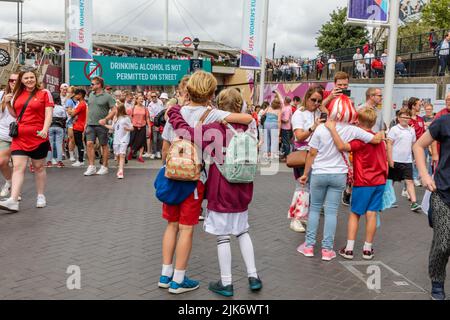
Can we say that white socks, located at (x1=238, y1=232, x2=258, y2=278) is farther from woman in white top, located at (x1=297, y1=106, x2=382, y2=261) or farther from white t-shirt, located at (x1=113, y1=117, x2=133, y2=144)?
white t-shirt, located at (x1=113, y1=117, x2=133, y2=144)

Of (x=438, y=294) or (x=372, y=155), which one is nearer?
(x=438, y=294)

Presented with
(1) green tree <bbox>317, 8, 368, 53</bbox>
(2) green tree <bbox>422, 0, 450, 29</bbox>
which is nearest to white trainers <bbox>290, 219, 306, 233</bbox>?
(2) green tree <bbox>422, 0, 450, 29</bbox>

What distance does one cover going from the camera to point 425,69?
1858cm

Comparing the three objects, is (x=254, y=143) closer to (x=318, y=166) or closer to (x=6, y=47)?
(x=318, y=166)

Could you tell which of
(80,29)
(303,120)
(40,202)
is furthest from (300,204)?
(80,29)

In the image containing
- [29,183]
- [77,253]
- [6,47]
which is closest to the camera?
[77,253]

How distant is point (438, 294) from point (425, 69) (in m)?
16.1

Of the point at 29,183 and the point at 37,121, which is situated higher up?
the point at 37,121

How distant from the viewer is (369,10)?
11.4 meters

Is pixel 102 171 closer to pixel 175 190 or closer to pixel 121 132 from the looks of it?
pixel 121 132

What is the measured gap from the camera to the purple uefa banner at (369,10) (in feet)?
37.4
